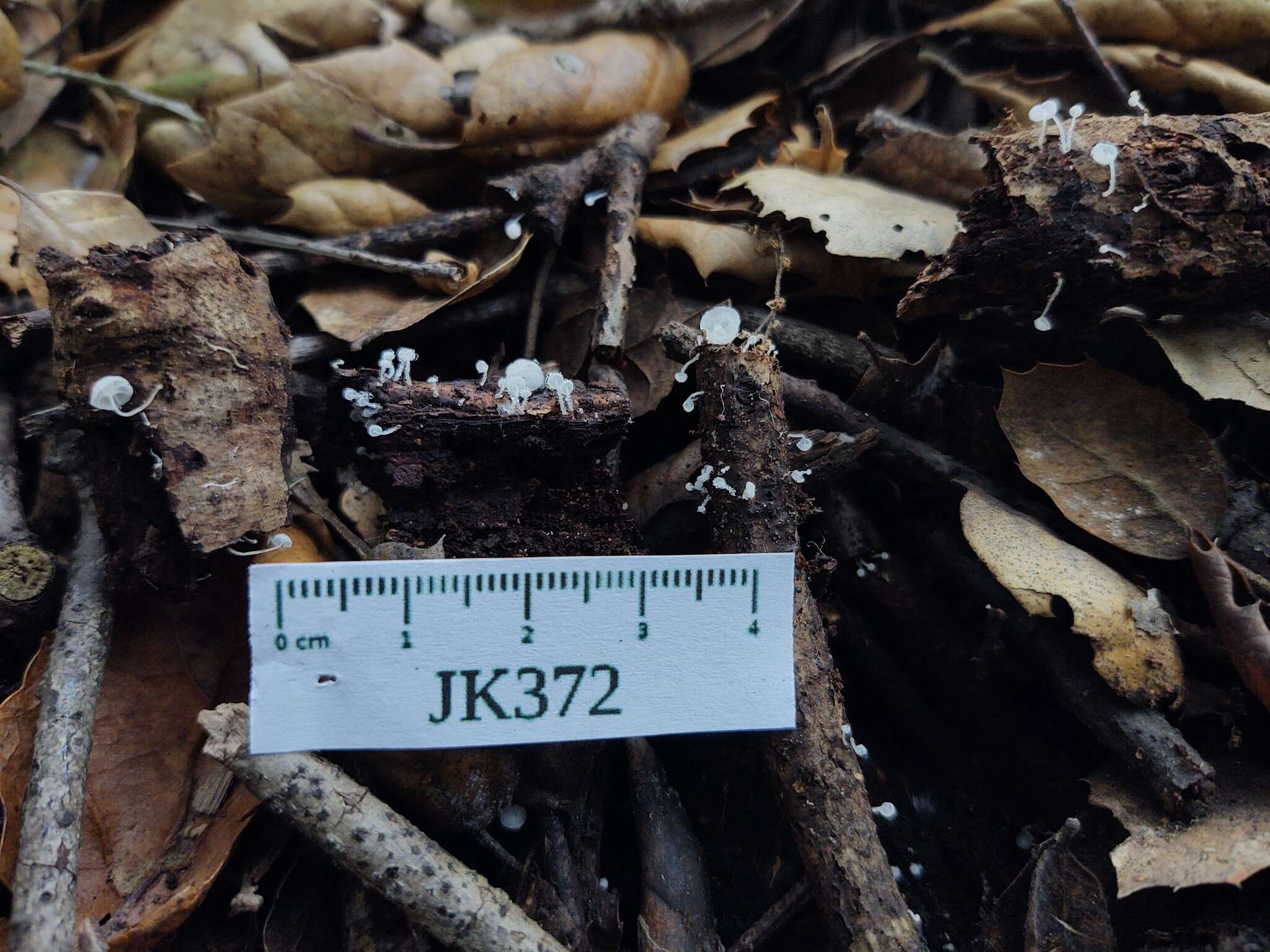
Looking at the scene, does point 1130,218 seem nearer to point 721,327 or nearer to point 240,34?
point 721,327

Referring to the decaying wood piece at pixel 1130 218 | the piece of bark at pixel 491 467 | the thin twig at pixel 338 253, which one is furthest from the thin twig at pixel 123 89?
the decaying wood piece at pixel 1130 218

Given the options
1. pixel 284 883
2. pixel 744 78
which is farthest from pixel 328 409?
pixel 744 78

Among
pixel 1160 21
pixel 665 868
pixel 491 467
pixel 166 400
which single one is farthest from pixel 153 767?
pixel 1160 21

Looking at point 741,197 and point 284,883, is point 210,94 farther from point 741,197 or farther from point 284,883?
point 284,883

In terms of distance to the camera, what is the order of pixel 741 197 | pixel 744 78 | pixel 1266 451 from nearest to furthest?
pixel 1266 451 → pixel 741 197 → pixel 744 78

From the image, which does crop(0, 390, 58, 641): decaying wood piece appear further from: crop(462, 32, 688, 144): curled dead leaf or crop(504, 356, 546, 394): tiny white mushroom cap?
crop(462, 32, 688, 144): curled dead leaf
